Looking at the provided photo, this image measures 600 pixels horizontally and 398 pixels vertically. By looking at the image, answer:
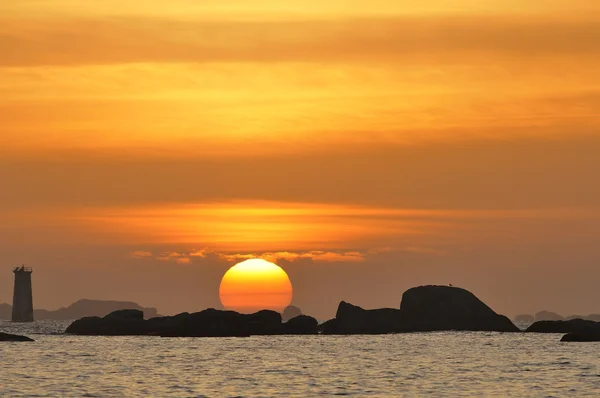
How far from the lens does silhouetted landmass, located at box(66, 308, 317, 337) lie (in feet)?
561

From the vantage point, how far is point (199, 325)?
170 metres

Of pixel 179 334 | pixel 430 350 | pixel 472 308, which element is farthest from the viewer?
pixel 472 308

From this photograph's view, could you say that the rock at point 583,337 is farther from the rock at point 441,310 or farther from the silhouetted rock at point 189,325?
the silhouetted rock at point 189,325

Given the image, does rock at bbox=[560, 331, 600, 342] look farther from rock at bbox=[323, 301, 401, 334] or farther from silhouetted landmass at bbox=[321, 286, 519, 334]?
rock at bbox=[323, 301, 401, 334]

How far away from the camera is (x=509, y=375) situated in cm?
8819

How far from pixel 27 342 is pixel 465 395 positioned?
3481 inches

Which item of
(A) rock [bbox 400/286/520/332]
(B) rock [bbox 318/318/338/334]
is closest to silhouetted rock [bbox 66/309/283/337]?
(B) rock [bbox 318/318/338/334]

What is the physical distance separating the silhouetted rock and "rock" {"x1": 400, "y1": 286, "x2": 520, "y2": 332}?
21.3 meters

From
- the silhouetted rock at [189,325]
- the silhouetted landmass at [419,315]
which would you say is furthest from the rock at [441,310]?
the silhouetted rock at [189,325]

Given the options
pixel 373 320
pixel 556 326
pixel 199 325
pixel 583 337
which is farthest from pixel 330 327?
pixel 583 337

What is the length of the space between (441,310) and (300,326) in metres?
23.0

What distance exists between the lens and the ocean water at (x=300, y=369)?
7544 cm

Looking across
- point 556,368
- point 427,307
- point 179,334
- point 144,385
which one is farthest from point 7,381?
point 427,307

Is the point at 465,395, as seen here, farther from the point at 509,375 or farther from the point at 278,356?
the point at 278,356
